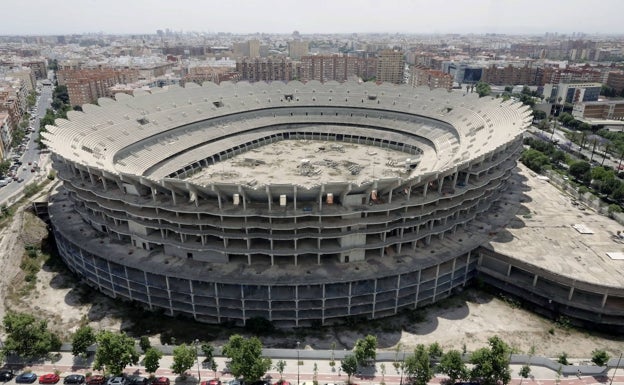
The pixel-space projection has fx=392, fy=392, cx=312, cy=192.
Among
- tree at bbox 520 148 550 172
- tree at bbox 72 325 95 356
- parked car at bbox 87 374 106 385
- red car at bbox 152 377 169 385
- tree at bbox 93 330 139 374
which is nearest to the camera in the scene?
tree at bbox 93 330 139 374

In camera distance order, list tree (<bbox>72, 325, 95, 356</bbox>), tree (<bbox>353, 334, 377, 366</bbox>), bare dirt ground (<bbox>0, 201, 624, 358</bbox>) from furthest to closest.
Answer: bare dirt ground (<bbox>0, 201, 624, 358</bbox>) < tree (<bbox>72, 325, 95, 356</bbox>) < tree (<bbox>353, 334, 377, 366</bbox>)

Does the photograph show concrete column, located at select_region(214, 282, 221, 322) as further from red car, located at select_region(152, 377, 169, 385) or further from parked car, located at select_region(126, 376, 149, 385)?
parked car, located at select_region(126, 376, 149, 385)

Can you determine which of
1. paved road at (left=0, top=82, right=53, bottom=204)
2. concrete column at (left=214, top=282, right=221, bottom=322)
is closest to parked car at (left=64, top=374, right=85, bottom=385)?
concrete column at (left=214, top=282, right=221, bottom=322)

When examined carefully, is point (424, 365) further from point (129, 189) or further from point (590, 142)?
point (590, 142)

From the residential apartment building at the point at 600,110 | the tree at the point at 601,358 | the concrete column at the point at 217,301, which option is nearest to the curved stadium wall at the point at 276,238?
the concrete column at the point at 217,301

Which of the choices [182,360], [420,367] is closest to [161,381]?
[182,360]

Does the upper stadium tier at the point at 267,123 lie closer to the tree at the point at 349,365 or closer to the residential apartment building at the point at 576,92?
the tree at the point at 349,365

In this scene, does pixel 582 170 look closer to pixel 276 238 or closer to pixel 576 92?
pixel 276 238
